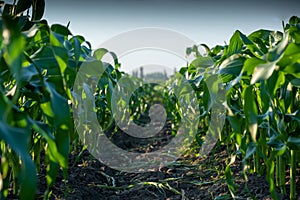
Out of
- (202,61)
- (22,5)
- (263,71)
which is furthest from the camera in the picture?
(202,61)

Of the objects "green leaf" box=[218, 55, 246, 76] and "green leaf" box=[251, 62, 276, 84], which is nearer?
"green leaf" box=[251, 62, 276, 84]

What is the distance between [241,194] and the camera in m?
2.19

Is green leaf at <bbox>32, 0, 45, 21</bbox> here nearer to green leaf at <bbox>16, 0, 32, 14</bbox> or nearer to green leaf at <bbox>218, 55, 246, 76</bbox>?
green leaf at <bbox>16, 0, 32, 14</bbox>

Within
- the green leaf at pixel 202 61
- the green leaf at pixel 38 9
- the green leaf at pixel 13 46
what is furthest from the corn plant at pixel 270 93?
the green leaf at pixel 38 9

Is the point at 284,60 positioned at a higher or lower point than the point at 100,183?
higher

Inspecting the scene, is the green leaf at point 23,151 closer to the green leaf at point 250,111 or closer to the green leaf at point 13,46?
the green leaf at point 13,46

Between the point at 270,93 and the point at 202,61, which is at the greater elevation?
the point at 202,61

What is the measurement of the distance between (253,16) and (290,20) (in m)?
1.18

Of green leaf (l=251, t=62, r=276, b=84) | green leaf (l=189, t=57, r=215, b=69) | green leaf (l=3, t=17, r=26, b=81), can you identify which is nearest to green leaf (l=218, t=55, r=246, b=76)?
green leaf (l=251, t=62, r=276, b=84)

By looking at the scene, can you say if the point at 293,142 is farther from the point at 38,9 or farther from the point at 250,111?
the point at 38,9

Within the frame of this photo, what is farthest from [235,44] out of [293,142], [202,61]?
[202,61]

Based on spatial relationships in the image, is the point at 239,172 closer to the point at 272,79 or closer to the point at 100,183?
the point at 100,183

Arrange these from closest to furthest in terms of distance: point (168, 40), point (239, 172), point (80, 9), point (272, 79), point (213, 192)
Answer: point (272, 79)
point (213, 192)
point (239, 172)
point (80, 9)
point (168, 40)

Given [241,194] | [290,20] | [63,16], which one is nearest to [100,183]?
[241,194]
